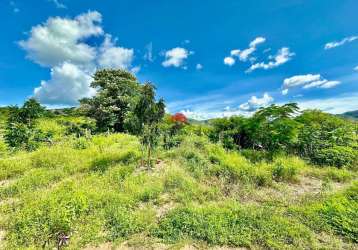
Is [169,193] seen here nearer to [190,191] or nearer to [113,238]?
[190,191]

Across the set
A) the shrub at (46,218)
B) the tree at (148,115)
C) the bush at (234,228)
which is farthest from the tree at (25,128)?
the bush at (234,228)

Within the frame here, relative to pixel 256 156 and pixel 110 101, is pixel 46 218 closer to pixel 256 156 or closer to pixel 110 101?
pixel 256 156

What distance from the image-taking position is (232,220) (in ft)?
16.4

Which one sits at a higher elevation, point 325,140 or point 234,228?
point 325,140

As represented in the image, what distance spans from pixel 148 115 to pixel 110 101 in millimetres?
10228

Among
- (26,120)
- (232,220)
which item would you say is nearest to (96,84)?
(26,120)

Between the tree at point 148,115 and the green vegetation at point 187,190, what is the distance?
4cm

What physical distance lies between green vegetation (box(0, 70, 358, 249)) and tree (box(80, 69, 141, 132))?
19.6 feet

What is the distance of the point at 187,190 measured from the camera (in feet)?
20.9

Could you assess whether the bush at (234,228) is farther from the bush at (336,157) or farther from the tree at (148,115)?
the bush at (336,157)

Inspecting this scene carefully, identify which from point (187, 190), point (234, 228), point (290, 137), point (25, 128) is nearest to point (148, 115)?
point (187, 190)

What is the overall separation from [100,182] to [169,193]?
1855 millimetres

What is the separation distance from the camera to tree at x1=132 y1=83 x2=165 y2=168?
8.41 metres

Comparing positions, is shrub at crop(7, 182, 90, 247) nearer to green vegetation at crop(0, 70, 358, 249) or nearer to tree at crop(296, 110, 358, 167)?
green vegetation at crop(0, 70, 358, 249)
